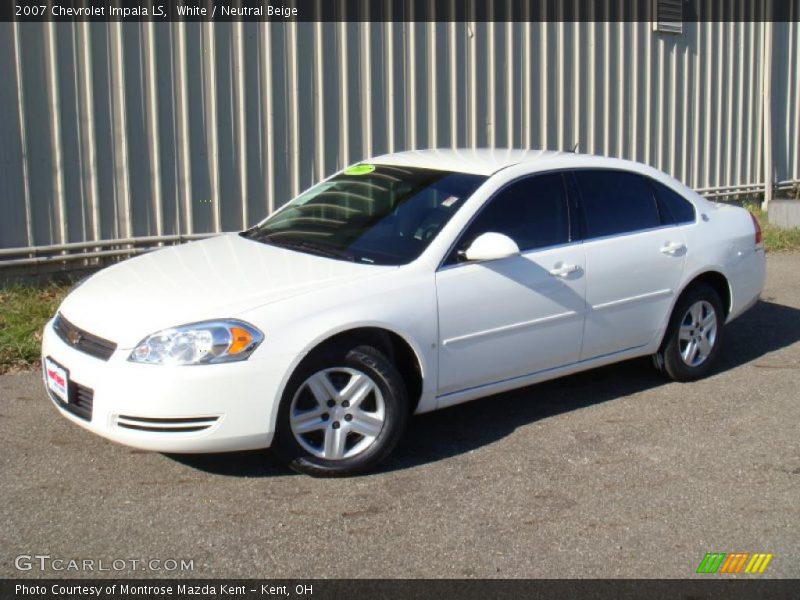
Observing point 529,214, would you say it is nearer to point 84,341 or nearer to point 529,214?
point 529,214

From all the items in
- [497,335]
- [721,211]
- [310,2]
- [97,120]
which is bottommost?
[497,335]

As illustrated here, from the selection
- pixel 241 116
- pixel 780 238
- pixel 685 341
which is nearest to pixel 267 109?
pixel 241 116

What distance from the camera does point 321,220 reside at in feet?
20.6

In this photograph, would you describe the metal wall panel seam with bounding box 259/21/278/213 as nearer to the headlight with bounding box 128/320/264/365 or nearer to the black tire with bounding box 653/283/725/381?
the black tire with bounding box 653/283/725/381

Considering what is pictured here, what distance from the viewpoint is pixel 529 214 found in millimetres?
6105

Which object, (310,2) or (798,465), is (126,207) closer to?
(310,2)

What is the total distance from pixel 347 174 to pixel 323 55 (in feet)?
10.8

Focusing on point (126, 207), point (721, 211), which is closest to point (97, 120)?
point (126, 207)

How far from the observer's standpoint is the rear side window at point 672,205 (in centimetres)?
681

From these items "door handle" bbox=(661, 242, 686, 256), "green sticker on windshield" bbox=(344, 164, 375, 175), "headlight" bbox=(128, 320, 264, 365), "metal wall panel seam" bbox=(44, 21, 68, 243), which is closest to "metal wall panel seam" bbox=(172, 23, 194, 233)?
"metal wall panel seam" bbox=(44, 21, 68, 243)

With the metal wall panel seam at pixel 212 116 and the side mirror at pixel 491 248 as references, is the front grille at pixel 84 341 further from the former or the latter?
the metal wall panel seam at pixel 212 116

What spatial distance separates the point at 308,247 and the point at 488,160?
1.27 m

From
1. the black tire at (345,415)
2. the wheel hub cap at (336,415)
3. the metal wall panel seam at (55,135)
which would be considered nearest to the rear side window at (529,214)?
the black tire at (345,415)

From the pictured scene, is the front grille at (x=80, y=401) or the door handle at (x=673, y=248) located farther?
the door handle at (x=673, y=248)
